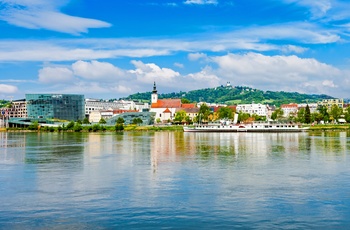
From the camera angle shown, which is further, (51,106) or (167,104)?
(167,104)

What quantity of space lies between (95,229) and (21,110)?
192m

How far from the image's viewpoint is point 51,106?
546 feet

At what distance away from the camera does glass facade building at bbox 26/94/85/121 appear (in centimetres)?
16650

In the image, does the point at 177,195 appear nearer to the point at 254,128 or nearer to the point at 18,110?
the point at 254,128

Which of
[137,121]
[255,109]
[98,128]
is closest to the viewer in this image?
[98,128]

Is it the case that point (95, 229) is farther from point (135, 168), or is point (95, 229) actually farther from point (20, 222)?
point (135, 168)

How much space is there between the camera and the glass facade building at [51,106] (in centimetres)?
16650

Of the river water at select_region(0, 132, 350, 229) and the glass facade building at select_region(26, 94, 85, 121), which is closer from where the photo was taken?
the river water at select_region(0, 132, 350, 229)

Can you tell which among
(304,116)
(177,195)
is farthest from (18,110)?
(177,195)

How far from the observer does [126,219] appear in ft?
48.6

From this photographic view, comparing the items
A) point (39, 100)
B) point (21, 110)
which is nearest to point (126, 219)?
point (39, 100)

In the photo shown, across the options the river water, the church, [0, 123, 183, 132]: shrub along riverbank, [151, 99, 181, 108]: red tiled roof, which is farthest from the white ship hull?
the river water

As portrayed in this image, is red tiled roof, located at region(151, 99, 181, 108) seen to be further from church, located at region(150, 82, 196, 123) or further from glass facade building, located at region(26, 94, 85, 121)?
glass facade building, located at region(26, 94, 85, 121)

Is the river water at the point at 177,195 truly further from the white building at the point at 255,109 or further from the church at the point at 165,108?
the white building at the point at 255,109
